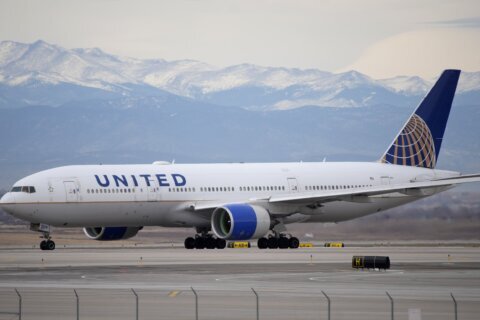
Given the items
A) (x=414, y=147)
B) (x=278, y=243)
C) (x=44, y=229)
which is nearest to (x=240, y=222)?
(x=278, y=243)

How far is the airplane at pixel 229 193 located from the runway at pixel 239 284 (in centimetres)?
302

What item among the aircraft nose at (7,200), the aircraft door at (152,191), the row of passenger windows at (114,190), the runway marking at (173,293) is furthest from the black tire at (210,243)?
the runway marking at (173,293)

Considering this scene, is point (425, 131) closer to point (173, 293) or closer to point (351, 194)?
point (351, 194)

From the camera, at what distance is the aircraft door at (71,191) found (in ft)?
216

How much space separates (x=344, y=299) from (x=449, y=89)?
45740 mm

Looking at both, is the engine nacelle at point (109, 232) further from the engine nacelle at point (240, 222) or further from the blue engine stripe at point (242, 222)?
the blue engine stripe at point (242, 222)

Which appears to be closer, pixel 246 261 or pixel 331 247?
pixel 246 261

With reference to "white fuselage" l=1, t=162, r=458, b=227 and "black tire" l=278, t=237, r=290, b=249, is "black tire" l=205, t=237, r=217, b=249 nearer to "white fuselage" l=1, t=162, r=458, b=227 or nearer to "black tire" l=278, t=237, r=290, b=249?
"white fuselage" l=1, t=162, r=458, b=227

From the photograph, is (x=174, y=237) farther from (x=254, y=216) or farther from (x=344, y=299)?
(x=344, y=299)

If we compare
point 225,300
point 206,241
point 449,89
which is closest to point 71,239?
point 206,241

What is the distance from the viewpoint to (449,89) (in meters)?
80.7

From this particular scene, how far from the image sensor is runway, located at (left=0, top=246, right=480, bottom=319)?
3431 centimetres

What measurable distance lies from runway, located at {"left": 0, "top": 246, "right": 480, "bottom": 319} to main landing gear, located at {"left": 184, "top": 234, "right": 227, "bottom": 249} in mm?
6067

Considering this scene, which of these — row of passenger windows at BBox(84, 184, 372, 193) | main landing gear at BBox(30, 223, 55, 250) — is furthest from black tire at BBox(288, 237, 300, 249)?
main landing gear at BBox(30, 223, 55, 250)
